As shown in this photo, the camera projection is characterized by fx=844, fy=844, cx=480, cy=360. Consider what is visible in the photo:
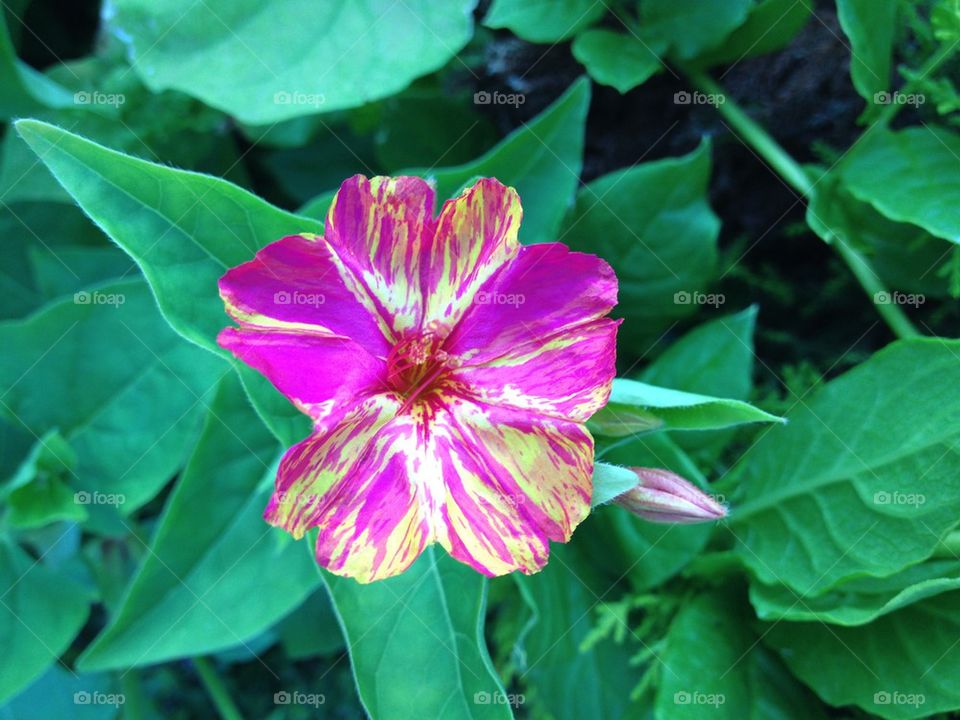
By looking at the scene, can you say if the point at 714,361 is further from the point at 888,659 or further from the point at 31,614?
the point at 31,614

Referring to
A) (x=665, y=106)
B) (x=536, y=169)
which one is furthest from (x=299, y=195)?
(x=665, y=106)

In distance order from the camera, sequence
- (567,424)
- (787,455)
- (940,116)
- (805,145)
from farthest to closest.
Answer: (805,145) → (940,116) → (787,455) → (567,424)

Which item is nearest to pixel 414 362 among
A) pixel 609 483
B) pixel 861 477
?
pixel 609 483

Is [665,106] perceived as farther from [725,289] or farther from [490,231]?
[490,231]

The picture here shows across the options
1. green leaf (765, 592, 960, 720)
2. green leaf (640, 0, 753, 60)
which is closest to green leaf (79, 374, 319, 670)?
green leaf (765, 592, 960, 720)

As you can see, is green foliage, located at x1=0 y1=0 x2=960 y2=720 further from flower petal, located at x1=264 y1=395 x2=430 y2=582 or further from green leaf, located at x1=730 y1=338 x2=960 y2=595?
flower petal, located at x1=264 y1=395 x2=430 y2=582
